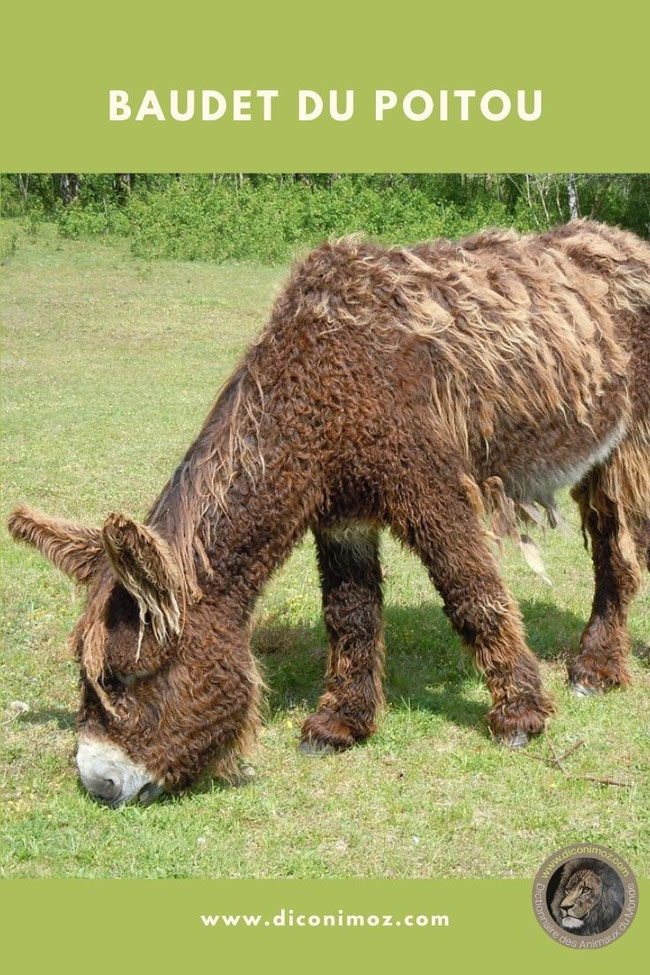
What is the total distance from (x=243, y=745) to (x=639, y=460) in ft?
10.6

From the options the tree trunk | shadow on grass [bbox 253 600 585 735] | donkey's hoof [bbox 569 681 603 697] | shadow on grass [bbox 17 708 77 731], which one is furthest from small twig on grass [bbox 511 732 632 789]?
the tree trunk

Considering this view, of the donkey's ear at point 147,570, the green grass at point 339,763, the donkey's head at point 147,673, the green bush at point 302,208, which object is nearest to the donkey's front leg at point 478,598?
the green grass at point 339,763

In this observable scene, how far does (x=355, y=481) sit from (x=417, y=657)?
91.0 inches

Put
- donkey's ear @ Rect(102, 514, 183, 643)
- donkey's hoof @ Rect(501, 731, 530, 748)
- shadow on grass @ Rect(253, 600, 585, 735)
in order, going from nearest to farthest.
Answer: donkey's ear @ Rect(102, 514, 183, 643), donkey's hoof @ Rect(501, 731, 530, 748), shadow on grass @ Rect(253, 600, 585, 735)

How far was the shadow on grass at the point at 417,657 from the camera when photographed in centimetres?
643

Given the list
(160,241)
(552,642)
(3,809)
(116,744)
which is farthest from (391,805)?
(160,241)

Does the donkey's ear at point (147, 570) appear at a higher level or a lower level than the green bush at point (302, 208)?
lower

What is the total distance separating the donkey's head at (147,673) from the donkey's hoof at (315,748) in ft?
2.85

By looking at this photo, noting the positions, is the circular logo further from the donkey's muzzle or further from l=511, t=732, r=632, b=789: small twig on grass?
the donkey's muzzle

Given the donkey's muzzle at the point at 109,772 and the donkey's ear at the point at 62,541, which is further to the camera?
the donkey's ear at the point at 62,541

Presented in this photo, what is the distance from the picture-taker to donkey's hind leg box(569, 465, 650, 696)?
656 cm

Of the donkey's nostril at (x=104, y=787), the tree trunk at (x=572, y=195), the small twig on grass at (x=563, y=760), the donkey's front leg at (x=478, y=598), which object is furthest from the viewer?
the tree trunk at (x=572, y=195)

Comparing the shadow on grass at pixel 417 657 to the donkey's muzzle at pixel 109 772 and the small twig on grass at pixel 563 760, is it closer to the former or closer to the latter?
the small twig on grass at pixel 563 760

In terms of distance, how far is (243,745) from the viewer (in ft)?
16.9
